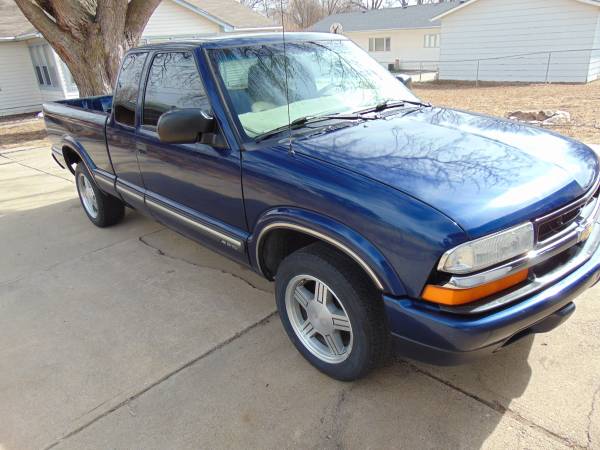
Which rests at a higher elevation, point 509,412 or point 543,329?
point 543,329

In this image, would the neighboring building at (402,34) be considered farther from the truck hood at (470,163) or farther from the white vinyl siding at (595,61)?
the truck hood at (470,163)

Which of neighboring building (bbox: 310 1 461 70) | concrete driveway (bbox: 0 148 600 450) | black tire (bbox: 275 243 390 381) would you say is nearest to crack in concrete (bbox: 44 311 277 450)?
concrete driveway (bbox: 0 148 600 450)

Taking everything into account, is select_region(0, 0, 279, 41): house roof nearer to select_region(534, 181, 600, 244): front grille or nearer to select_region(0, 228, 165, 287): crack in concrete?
select_region(0, 228, 165, 287): crack in concrete

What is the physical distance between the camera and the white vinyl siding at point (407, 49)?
34.9 metres

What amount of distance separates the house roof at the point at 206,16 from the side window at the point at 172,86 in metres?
16.3

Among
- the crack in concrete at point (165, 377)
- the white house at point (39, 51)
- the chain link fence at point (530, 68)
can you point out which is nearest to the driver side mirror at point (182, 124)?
the crack in concrete at point (165, 377)

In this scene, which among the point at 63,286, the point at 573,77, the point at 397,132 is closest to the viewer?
the point at 397,132

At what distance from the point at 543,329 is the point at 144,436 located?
2114 mm

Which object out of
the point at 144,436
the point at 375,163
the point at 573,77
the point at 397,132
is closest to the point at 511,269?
the point at 375,163

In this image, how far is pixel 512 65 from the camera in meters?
21.6

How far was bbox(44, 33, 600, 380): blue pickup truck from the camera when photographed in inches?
79.1

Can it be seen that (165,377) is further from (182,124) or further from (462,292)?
(462,292)

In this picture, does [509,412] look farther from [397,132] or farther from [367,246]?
[397,132]

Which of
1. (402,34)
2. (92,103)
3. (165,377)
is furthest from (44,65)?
(402,34)
